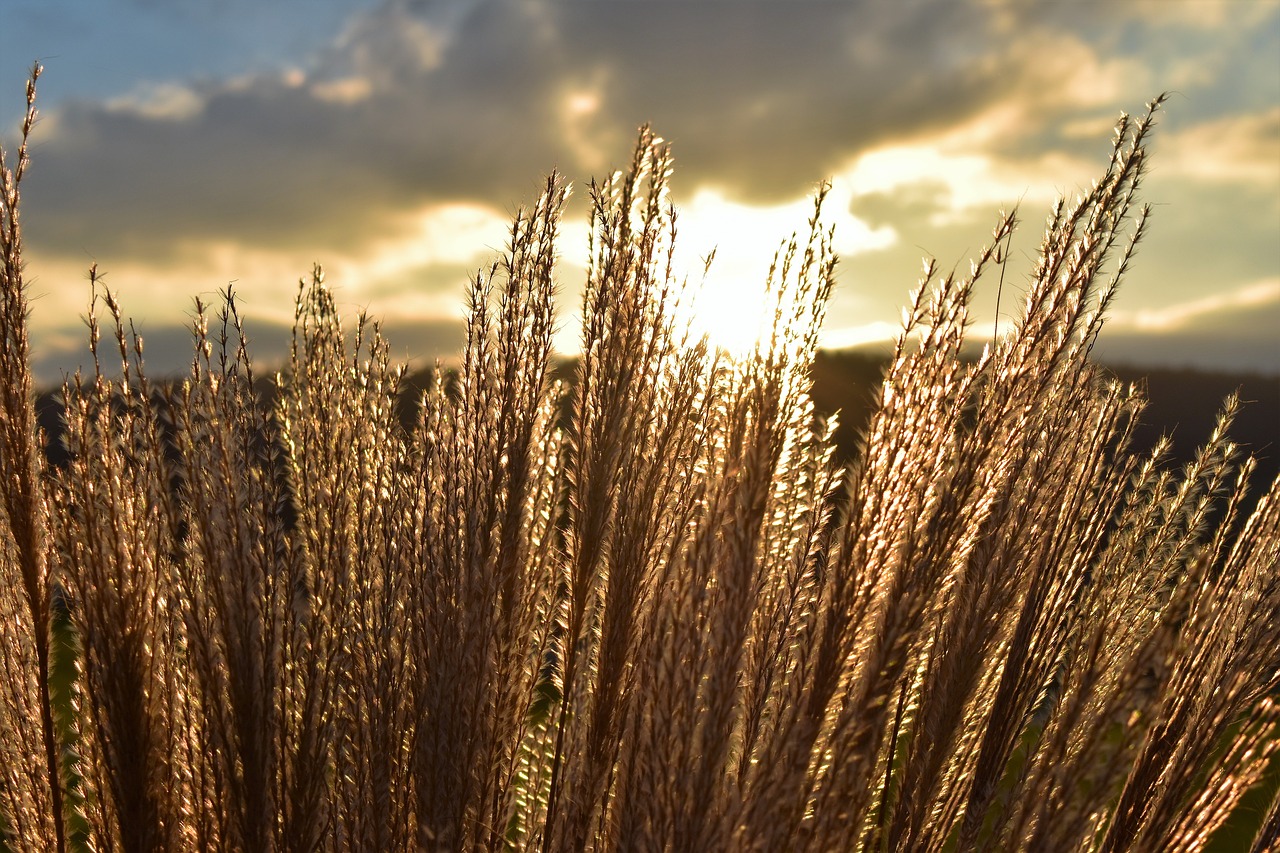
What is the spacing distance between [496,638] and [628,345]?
57cm

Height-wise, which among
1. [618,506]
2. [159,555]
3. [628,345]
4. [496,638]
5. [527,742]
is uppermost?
[628,345]

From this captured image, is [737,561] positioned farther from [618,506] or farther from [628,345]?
[628,345]

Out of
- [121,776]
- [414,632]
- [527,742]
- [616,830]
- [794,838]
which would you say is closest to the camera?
[794,838]

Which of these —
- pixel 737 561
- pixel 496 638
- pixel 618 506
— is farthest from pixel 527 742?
pixel 737 561

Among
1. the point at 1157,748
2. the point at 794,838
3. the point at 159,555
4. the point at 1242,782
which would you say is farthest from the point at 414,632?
the point at 1242,782

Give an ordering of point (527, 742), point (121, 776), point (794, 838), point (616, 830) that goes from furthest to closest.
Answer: point (527, 742), point (121, 776), point (616, 830), point (794, 838)

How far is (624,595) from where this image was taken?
1624 millimetres

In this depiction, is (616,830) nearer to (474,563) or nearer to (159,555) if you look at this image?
(474,563)

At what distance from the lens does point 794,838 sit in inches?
56.9

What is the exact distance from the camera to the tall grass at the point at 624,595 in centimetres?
146

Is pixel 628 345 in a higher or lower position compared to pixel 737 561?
higher

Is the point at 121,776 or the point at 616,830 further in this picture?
the point at 121,776

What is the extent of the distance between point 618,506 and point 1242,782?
3.97 feet

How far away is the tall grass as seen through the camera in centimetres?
146
